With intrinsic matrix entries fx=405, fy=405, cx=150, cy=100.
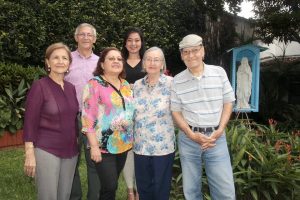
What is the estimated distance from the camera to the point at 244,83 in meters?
8.34

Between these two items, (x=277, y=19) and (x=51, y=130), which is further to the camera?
(x=277, y=19)

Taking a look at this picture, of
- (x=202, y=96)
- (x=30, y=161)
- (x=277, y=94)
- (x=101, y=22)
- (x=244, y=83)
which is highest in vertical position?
(x=101, y=22)

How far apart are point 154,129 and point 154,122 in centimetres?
7

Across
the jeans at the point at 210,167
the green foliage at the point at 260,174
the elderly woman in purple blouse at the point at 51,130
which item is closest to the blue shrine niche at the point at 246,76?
the green foliage at the point at 260,174

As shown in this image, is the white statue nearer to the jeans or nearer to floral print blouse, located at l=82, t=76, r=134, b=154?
the jeans

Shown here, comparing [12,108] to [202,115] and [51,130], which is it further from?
[202,115]

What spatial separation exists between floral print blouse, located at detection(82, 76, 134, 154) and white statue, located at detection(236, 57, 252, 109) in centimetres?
489

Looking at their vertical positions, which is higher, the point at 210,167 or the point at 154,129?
the point at 154,129

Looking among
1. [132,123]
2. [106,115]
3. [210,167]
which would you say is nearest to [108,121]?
[106,115]

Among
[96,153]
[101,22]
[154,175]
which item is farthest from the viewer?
[101,22]

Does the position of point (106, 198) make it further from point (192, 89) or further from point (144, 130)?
point (192, 89)

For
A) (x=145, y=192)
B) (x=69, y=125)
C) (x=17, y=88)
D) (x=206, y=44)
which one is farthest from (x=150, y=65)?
(x=206, y=44)

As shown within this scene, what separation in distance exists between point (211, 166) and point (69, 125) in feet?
4.50

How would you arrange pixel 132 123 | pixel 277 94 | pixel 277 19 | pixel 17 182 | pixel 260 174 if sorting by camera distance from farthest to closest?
pixel 277 94, pixel 277 19, pixel 17 182, pixel 260 174, pixel 132 123
